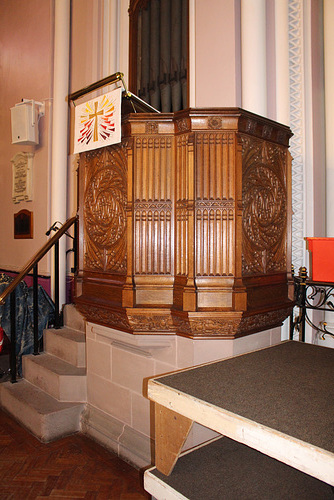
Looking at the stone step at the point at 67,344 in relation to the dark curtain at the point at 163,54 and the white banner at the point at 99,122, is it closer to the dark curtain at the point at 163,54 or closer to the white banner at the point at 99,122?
the white banner at the point at 99,122

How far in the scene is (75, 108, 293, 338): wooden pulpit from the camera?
191 cm

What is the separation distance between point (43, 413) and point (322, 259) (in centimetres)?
213

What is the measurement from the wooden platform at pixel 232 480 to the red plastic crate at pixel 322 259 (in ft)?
3.48

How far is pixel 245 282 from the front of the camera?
6.45 feet

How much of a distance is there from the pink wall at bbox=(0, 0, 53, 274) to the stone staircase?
1.42m

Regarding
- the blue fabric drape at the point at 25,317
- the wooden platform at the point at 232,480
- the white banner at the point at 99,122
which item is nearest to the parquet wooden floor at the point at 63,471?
the wooden platform at the point at 232,480

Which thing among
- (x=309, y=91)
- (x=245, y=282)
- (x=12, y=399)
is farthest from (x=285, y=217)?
(x=12, y=399)

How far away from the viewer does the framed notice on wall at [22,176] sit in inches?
195

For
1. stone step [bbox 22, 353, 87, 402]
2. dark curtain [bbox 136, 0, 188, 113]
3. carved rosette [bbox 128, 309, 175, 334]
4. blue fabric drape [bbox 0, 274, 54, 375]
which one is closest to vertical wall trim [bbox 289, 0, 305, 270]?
dark curtain [bbox 136, 0, 188, 113]

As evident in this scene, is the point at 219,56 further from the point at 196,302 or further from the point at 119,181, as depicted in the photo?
the point at 196,302

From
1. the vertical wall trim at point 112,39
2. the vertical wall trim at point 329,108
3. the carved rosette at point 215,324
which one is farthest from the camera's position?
the vertical wall trim at point 112,39

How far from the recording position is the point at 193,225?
6.31ft

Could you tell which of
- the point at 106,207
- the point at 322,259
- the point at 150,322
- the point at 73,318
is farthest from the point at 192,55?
the point at 73,318

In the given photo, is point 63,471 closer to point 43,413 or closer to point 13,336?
point 43,413
